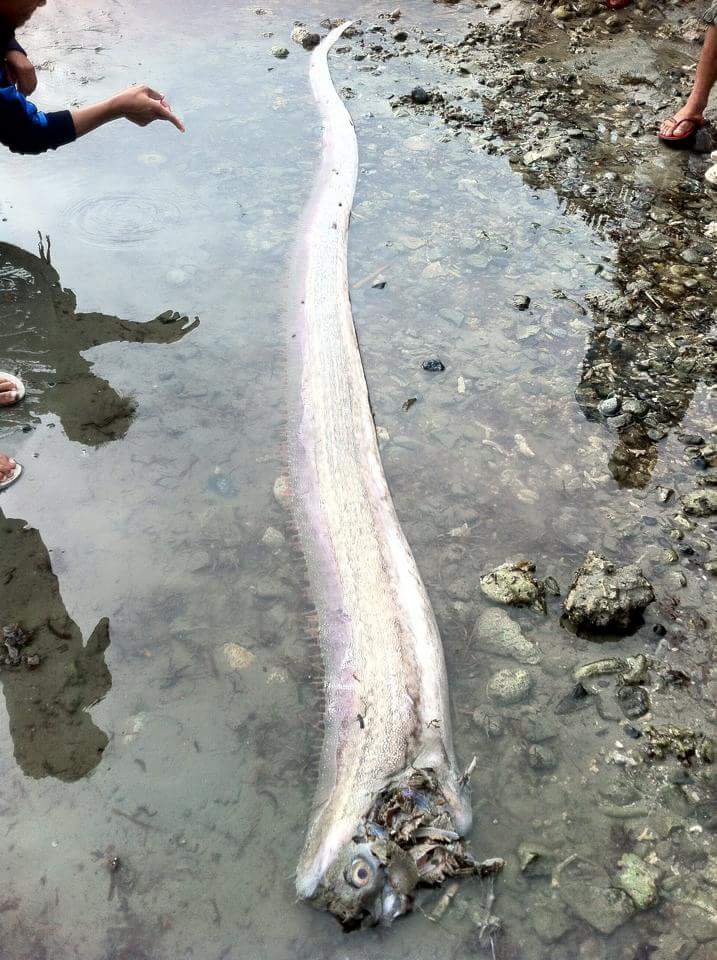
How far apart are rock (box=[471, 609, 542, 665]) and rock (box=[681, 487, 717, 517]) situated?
3.60 ft

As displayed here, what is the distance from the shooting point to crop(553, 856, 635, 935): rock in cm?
221

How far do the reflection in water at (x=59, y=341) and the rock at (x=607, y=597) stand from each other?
2448 millimetres

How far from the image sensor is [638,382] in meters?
3.96

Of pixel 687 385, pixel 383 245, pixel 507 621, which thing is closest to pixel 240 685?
pixel 507 621

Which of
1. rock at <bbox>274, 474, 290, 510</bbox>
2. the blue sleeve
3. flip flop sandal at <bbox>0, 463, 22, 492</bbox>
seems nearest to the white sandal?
rock at <bbox>274, 474, 290, 510</bbox>

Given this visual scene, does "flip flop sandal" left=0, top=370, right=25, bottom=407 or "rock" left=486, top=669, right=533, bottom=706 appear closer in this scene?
"rock" left=486, top=669, right=533, bottom=706

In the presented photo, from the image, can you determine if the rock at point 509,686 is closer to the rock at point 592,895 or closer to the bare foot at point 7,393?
the rock at point 592,895

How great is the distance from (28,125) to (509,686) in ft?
13.1

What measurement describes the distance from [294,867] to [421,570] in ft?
4.32

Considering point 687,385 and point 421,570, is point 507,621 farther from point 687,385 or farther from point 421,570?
point 687,385

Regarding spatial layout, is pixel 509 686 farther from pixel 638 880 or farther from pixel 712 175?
pixel 712 175

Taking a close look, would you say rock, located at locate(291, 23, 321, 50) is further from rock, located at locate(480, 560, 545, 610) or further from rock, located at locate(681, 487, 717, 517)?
rock, located at locate(480, 560, 545, 610)

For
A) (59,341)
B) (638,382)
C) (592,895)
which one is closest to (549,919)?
(592,895)

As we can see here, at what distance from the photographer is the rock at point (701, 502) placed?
10.8 feet
